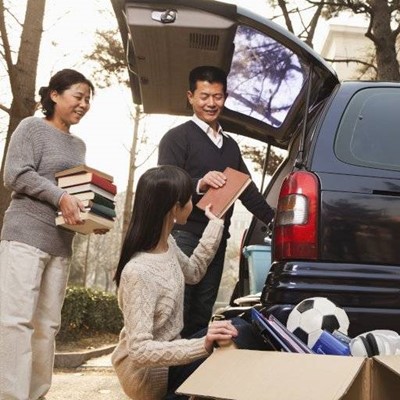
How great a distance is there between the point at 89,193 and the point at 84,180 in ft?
0.22

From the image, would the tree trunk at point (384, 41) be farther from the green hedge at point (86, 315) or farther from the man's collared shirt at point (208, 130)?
Answer: the man's collared shirt at point (208, 130)

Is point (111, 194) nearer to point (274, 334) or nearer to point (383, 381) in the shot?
point (274, 334)

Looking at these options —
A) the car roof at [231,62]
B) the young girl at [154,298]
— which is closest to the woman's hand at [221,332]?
the young girl at [154,298]

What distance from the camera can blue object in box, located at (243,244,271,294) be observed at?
3.67 meters

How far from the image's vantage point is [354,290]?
2.46m

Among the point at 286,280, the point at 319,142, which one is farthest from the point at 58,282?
the point at 319,142

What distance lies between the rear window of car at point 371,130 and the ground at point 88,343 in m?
6.21

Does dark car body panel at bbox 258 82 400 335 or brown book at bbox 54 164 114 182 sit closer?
dark car body panel at bbox 258 82 400 335

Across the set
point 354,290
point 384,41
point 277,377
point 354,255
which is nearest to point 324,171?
point 354,255

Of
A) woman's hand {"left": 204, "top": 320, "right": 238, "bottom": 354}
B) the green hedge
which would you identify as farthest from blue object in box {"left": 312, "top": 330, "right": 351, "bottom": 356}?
the green hedge

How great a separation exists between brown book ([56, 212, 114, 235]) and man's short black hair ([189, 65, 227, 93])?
2.76 ft

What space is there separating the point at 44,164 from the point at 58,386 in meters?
2.78

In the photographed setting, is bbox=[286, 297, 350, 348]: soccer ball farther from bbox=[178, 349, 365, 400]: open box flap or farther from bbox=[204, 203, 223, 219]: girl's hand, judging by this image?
bbox=[178, 349, 365, 400]: open box flap

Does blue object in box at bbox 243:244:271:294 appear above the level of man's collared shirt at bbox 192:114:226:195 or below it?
below
